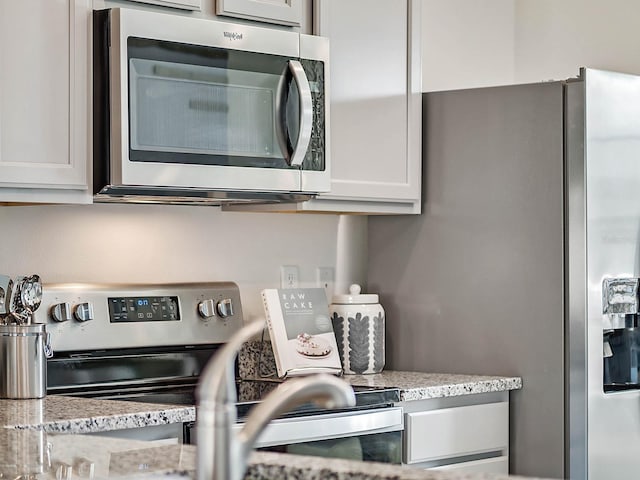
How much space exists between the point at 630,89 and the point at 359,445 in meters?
1.28

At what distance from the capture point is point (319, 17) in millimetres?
2957

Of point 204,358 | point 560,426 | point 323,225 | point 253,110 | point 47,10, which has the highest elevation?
point 47,10

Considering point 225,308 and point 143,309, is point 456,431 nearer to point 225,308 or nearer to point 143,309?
point 225,308

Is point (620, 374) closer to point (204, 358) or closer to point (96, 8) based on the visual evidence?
point (204, 358)

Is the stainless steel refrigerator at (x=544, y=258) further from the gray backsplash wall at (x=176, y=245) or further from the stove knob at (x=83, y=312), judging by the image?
Result: the stove knob at (x=83, y=312)

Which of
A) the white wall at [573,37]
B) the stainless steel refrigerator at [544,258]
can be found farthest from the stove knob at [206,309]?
the white wall at [573,37]

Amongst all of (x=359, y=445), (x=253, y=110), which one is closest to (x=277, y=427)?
(x=359, y=445)

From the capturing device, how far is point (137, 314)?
2822 mm

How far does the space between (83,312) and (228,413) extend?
1756mm

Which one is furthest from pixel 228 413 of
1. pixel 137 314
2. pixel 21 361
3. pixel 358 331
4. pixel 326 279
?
pixel 326 279

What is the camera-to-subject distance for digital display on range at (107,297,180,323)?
2.78m

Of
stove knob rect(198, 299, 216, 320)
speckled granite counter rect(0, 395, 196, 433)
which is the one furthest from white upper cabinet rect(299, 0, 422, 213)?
speckled granite counter rect(0, 395, 196, 433)

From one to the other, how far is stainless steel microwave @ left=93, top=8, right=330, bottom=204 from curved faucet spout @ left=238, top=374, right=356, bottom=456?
155 cm

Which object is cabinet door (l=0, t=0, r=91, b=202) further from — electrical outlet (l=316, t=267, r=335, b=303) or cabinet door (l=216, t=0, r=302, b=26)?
electrical outlet (l=316, t=267, r=335, b=303)
